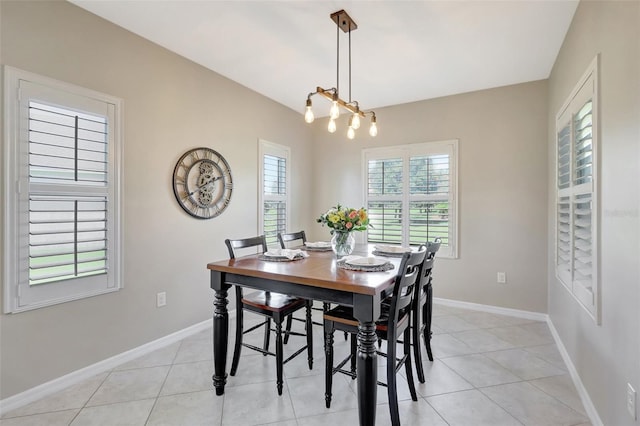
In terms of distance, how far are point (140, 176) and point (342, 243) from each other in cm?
179

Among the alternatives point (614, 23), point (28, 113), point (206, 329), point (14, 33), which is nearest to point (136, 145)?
point (28, 113)

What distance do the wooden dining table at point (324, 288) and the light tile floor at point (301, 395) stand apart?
0.85 ft

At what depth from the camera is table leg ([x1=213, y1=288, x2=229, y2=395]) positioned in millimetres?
2068

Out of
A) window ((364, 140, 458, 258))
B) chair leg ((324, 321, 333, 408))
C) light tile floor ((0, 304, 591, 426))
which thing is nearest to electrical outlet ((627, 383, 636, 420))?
light tile floor ((0, 304, 591, 426))

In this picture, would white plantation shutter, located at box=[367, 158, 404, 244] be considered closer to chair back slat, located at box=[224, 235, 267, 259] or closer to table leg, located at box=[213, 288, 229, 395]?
chair back slat, located at box=[224, 235, 267, 259]

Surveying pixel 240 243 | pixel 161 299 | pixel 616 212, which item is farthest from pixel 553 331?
pixel 161 299

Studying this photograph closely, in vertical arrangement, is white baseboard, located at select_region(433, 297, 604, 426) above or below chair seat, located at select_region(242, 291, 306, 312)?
below

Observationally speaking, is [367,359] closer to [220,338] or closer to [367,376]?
[367,376]

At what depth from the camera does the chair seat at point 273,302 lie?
2.18 m

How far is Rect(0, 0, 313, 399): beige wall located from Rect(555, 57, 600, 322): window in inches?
122

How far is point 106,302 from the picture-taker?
2.43 m

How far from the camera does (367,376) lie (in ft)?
5.19

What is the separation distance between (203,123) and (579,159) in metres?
3.25

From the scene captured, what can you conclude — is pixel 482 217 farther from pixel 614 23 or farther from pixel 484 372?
pixel 614 23
